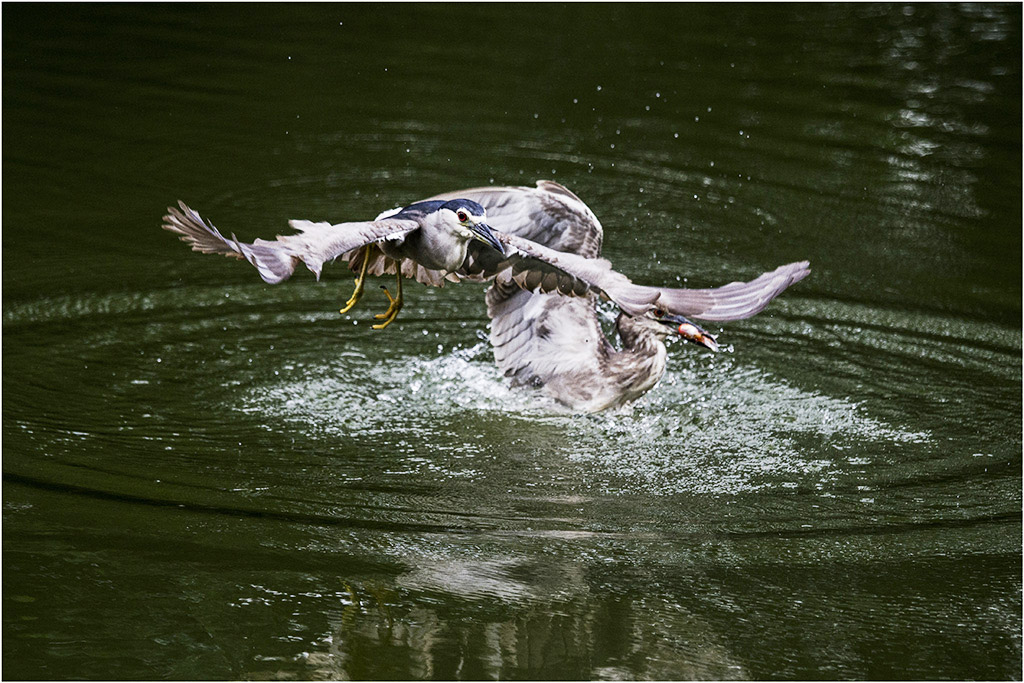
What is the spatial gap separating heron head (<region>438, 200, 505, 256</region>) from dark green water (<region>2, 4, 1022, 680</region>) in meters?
0.82

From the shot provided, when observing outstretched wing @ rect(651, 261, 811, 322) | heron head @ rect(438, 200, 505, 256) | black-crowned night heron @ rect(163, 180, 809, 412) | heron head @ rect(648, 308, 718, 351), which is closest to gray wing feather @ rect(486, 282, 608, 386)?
black-crowned night heron @ rect(163, 180, 809, 412)


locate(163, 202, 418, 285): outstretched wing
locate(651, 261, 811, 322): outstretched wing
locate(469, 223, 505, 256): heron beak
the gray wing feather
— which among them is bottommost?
the gray wing feather

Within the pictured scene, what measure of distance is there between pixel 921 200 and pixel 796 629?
465cm

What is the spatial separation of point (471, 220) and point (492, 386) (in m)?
1.35

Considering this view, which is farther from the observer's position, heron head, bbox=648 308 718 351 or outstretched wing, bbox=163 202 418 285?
A: heron head, bbox=648 308 718 351

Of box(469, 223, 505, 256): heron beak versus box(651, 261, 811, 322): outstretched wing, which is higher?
box(469, 223, 505, 256): heron beak

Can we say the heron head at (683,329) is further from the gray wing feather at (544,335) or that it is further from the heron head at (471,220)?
the heron head at (471,220)

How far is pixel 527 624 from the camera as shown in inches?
152

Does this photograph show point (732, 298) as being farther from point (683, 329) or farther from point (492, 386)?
Result: point (492, 386)

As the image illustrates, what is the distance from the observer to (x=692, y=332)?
17.3 feet

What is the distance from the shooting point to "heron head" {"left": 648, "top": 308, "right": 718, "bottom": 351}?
5266 mm

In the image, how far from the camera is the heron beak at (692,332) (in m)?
5.25

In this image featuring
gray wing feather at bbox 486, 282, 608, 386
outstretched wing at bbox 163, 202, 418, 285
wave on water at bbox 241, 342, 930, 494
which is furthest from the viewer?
gray wing feather at bbox 486, 282, 608, 386

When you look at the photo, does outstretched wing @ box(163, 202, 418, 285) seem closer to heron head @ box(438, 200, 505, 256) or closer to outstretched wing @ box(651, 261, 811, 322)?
heron head @ box(438, 200, 505, 256)
